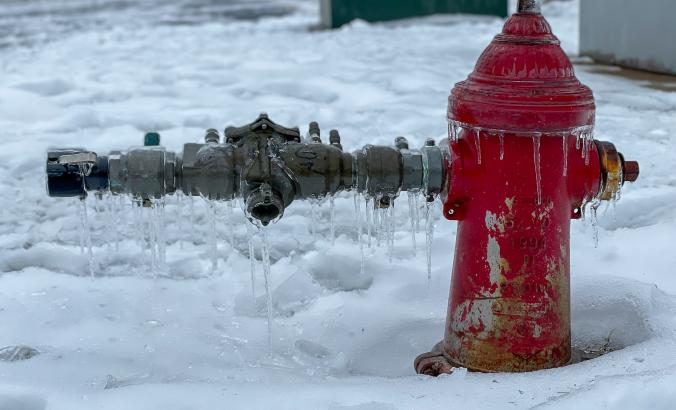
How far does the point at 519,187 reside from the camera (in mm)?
1363

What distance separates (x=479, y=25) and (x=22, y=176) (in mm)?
5131

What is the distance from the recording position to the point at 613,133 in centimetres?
294

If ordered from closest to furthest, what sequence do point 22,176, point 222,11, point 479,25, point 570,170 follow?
point 570,170 → point 22,176 → point 479,25 → point 222,11

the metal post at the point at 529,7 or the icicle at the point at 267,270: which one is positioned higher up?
the metal post at the point at 529,7

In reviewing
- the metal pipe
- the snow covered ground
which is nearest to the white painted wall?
the snow covered ground

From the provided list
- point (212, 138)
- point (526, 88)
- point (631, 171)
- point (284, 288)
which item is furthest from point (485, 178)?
point (284, 288)

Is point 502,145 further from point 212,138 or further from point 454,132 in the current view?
point 212,138

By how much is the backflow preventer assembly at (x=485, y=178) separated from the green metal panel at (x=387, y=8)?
628 cm

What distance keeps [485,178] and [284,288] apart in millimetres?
718

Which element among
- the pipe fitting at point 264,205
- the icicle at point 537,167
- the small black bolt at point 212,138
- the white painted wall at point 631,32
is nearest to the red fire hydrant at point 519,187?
the icicle at point 537,167

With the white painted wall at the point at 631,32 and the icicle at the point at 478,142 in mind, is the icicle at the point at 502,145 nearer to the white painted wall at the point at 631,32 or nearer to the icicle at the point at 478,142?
the icicle at the point at 478,142

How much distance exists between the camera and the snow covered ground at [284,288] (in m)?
1.31

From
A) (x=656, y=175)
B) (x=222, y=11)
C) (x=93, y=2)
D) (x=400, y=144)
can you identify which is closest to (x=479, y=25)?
(x=222, y=11)

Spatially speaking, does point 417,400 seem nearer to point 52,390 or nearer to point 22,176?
point 52,390
